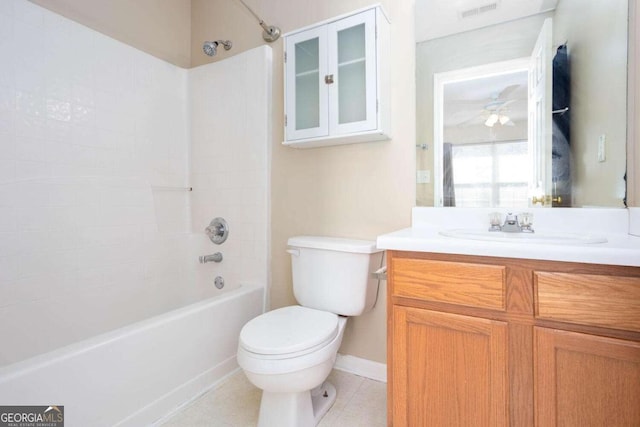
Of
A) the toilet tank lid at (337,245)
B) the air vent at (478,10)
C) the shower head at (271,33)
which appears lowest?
the toilet tank lid at (337,245)

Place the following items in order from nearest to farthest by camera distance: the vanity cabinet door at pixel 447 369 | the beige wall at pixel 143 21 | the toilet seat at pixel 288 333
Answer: the vanity cabinet door at pixel 447 369
the toilet seat at pixel 288 333
the beige wall at pixel 143 21

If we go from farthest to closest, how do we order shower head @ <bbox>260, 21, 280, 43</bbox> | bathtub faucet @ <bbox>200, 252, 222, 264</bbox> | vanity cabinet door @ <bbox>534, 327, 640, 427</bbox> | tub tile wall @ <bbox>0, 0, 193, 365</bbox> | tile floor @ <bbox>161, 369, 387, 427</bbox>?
bathtub faucet @ <bbox>200, 252, 222, 264</bbox>, shower head @ <bbox>260, 21, 280, 43</bbox>, tub tile wall @ <bbox>0, 0, 193, 365</bbox>, tile floor @ <bbox>161, 369, 387, 427</bbox>, vanity cabinet door @ <bbox>534, 327, 640, 427</bbox>

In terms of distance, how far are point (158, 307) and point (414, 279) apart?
1.74 metres

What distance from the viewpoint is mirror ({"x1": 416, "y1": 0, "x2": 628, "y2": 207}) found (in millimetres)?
1227

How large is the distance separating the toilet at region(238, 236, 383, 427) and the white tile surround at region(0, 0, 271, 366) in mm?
537

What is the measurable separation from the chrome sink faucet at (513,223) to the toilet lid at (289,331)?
0.77 m

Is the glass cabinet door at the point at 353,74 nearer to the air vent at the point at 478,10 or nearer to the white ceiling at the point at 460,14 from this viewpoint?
the white ceiling at the point at 460,14

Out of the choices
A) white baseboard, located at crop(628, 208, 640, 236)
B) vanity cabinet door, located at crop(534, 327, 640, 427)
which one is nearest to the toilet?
vanity cabinet door, located at crop(534, 327, 640, 427)

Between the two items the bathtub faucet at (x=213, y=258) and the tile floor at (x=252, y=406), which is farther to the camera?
the bathtub faucet at (x=213, y=258)

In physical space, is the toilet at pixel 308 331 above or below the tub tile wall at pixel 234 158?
below

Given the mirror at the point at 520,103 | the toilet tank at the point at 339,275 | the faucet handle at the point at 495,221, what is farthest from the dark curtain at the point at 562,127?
the toilet tank at the point at 339,275

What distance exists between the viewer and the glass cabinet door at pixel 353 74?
5.05 feet

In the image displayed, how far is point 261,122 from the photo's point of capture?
201cm

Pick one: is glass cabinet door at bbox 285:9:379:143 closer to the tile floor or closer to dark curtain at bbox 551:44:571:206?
dark curtain at bbox 551:44:571:206
